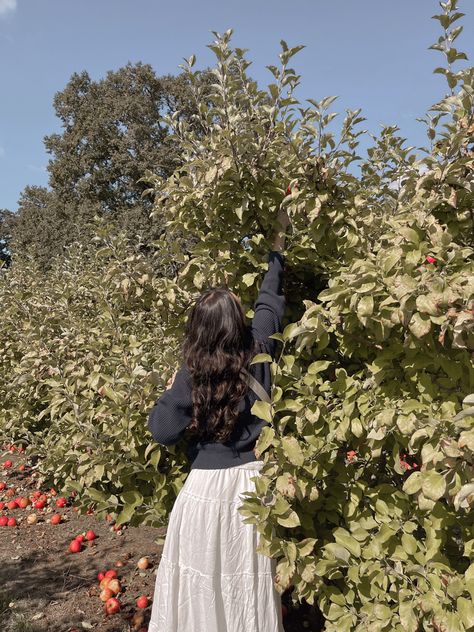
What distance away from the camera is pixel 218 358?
1.91 meters

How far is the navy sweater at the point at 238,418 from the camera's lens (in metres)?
1.97

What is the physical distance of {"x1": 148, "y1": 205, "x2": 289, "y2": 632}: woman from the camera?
1.92 meters

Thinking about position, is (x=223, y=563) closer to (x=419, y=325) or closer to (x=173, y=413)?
(x=173, y=413)

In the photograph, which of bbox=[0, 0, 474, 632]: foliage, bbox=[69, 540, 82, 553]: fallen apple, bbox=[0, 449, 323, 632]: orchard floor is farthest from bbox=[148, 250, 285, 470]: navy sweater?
bbox=[69, 540, 82, 553]: fallen apple

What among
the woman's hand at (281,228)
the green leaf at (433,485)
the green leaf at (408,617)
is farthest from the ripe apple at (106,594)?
the green leaf at (433,485)

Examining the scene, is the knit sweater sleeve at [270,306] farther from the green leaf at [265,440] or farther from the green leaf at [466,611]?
the green leaf at [466,611]

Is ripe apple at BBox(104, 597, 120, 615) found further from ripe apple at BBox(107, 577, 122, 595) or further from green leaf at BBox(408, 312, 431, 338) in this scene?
green leaf at BBox(408, 312, 431, 338)

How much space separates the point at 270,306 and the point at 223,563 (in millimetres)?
961

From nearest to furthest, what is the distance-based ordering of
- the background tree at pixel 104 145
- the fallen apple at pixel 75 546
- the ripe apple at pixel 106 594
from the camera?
the ripe apple at pixel 106 594 < the fallen apple at pixel 75 546 < the background tree at pixel 104 145

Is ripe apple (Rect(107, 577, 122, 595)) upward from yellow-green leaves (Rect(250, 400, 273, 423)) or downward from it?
downward

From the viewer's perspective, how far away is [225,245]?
2217mm

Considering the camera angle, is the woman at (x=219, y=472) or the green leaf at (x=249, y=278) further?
the green leaf at (x=249, y=278)

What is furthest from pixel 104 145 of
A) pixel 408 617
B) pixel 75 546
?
pixel 408 617

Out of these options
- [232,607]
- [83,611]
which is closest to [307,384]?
[232,607]
